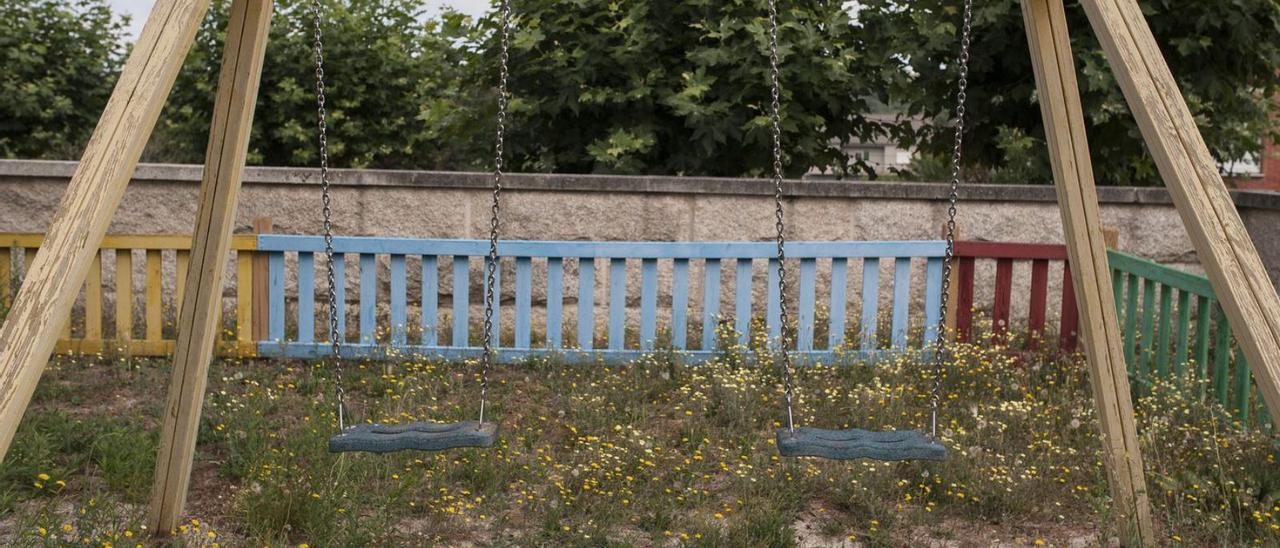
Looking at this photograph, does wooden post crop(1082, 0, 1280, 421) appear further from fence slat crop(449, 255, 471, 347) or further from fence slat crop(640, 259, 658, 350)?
fence slat crop(449, 255, 471, 347)

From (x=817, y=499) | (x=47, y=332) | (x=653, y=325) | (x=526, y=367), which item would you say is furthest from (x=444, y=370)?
(x=47, y=332)

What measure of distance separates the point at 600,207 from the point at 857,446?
4.14m

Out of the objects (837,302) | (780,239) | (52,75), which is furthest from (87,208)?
(52,75)

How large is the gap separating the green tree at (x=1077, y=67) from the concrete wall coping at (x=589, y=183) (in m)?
0.59

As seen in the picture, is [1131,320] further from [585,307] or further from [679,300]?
[585,307]

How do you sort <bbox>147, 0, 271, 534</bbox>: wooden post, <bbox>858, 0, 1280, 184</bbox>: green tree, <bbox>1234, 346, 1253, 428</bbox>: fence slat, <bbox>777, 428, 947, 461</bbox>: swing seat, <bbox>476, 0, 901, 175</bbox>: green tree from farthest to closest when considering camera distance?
<bbox>476, 0, 901, 175</bbox>: green tree → <bbox>858, 0, 1280, 184</bbox>: green tree → <bbox>1234, 346, 1253, 428</bbox>: fence slat → <bbox>147, 0, 271, 534</bbox>: wooden post → <bbox>777, 428, 947, 461</bbox>: swing seat

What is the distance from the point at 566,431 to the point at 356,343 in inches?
77.1

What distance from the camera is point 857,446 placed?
140 inches

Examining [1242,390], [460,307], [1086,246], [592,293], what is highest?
[1086,246]

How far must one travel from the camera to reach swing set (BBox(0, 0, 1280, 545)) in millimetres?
2691

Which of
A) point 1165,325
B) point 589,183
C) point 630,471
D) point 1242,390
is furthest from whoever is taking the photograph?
point 589,183

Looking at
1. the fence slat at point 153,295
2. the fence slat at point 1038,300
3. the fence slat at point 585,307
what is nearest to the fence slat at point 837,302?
the fence slat at point 1038,300

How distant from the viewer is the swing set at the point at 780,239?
2691mm

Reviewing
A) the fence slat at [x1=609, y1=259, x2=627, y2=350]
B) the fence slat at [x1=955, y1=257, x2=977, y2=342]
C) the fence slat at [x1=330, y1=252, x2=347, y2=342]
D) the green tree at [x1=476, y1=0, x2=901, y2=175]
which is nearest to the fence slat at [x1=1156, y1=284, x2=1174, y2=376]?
the fence slat at [x1=955, y1=257, x2=977, y2=342]
